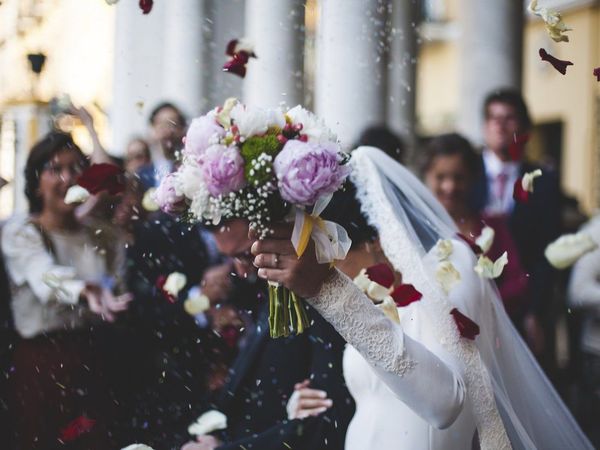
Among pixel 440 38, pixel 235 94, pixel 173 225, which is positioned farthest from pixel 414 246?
pixel 440 38

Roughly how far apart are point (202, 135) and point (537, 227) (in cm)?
386

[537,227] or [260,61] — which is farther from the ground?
[260,61]

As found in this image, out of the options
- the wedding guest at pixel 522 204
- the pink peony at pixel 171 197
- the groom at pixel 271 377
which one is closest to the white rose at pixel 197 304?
the groom at pixel 271 377

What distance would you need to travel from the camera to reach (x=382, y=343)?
288cm

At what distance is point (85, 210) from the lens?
5324mm

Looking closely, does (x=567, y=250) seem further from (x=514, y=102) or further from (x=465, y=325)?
(x=465, y=325)

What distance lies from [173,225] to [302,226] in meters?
2.76

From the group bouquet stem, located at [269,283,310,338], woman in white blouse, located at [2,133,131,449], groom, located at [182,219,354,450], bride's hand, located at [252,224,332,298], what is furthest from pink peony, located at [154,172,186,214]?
woman in white blouse, located at [2,133,131,449]

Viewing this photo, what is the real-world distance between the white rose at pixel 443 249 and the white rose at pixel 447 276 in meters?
0.08

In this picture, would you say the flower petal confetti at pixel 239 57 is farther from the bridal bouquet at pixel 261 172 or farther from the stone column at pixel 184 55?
the stone column at pixel 184 55

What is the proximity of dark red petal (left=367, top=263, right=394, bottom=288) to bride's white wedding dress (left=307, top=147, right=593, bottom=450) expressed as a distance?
0.08 meters

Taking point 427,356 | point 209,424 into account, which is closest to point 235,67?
point 427,356

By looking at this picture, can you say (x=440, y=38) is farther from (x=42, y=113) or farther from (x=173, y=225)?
(x=173, y=225)

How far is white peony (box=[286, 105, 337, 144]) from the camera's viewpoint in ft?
9.07
